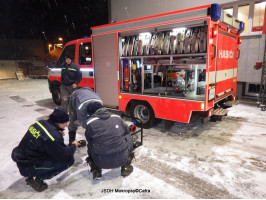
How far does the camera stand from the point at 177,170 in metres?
3.30

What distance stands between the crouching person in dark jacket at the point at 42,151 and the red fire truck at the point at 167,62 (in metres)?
2.65

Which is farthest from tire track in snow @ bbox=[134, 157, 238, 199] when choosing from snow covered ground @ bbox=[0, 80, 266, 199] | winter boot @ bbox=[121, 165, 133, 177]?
winter boot @ bbox=[121, 165, 133, 177]

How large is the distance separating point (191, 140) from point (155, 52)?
2.30 m

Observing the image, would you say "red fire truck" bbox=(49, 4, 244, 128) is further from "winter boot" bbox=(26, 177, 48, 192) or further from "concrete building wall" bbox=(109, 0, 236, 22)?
"concrete building wall" bbox=(109, 0, 236, 22)

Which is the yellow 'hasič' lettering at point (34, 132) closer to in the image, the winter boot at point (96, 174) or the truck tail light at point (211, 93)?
the winter boot at point (96, 174)

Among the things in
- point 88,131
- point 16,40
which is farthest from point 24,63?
point 88,131

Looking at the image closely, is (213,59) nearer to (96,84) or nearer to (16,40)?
(96,84)

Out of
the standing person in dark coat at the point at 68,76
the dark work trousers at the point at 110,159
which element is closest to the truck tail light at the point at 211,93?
the dark work trousers at the point at 110,159

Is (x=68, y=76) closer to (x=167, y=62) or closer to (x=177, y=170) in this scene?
(x=167, y=62)

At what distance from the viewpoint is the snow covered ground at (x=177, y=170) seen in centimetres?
277

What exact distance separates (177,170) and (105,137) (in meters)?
1.51

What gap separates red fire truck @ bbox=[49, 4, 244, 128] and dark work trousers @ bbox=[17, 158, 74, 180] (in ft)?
8.84

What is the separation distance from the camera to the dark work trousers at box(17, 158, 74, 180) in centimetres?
267

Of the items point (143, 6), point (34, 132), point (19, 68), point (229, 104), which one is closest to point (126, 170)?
point (34, 132)
